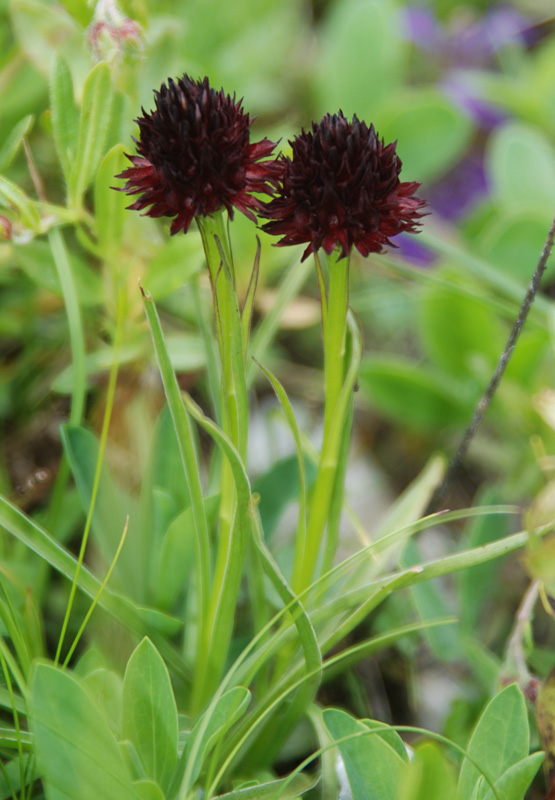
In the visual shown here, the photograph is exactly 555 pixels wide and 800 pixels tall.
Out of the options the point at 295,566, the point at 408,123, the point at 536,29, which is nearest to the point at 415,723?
the point at 295,566

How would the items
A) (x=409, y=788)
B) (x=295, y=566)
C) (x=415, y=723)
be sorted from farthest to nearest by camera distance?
(x=415, y=723)
(x=295, y=566)
(x=409, y=788)

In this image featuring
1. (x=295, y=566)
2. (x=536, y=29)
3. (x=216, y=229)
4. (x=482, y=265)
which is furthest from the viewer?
(x=536, y=29)

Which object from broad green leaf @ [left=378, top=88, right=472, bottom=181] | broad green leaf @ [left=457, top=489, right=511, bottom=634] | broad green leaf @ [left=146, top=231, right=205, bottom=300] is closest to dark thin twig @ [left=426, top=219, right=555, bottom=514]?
broad green leaf @ [left=457, top=489, right=511, bottom=634]

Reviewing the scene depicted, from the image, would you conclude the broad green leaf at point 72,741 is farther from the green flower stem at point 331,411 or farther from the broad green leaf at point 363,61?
the broad green leaf at point 363,61

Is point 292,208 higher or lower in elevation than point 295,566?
higher

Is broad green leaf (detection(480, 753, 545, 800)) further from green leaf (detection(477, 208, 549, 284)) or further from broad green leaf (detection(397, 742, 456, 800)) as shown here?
green leaf (detection(477, 208, 549, 284))

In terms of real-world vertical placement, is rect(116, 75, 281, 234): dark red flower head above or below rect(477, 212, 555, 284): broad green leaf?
below

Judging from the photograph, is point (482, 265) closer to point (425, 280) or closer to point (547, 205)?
point (425, 280)

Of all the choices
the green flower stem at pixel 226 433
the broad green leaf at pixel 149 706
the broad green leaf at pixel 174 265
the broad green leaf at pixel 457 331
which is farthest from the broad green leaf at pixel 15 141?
the broad green leaf at pixel 457 331
